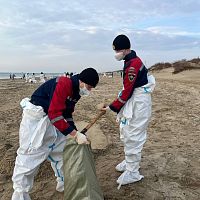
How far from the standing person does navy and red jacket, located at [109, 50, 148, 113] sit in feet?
2.05

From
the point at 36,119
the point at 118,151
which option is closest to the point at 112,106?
the point at 36,119

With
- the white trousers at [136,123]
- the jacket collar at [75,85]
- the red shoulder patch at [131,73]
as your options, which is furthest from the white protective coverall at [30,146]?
the red shoulder patch at [131,73]

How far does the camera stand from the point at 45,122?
409 centimetres

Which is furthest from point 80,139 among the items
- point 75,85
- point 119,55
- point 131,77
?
point 119,55

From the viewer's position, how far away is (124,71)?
4.59m

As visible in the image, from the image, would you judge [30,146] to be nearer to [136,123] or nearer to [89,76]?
[89,76]

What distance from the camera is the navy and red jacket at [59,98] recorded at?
152 inches

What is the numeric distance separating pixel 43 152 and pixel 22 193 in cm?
53

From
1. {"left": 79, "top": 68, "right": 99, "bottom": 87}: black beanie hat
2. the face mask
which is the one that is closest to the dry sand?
{"left": 79, "top": 68, "right": 99, "bottom": 87}: black beanie hat

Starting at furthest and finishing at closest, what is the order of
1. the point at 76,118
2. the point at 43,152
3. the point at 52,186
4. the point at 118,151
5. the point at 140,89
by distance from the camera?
the point at 76,118 → the point at 118,151 → the point at 52,186 → the point at 140,89 → the point at 43,152

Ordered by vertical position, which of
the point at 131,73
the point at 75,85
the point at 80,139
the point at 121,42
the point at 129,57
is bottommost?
the point at 80,139

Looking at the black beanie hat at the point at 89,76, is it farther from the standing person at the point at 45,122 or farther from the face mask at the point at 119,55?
the face mask at the point at 119,55

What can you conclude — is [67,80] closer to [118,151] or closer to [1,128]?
[118,151]

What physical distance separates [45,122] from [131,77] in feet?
4.12
